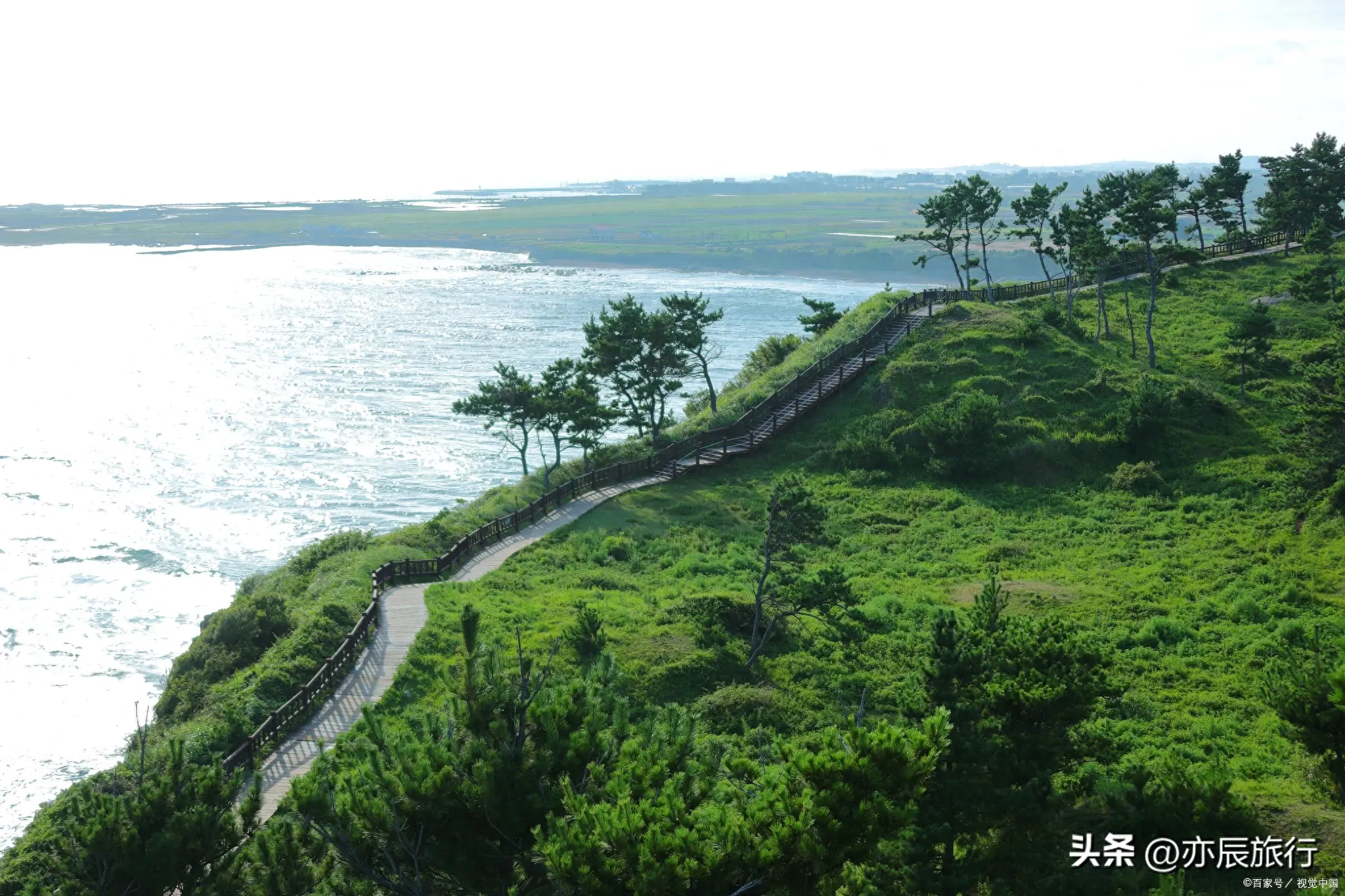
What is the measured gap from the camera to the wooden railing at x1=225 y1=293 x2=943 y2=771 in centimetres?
2497

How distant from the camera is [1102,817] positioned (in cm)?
1759

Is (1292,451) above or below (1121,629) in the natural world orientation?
above

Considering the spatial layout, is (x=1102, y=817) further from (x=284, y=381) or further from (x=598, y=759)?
(x=284, y=381)

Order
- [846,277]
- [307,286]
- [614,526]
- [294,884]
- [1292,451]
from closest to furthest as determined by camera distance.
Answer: [294,884], [1292,451], [614,526], [307,286], [846,277]

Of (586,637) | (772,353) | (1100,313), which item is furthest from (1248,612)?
(772,353)

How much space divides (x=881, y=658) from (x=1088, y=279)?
40367 millimetres

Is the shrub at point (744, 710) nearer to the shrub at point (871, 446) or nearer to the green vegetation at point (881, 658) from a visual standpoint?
the green vegetation at point (881, 658)

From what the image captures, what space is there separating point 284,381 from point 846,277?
93.5 meters

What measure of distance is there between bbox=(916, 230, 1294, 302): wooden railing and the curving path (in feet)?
96.1

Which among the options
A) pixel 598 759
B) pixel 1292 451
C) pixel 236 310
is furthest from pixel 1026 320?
pixel 236 310

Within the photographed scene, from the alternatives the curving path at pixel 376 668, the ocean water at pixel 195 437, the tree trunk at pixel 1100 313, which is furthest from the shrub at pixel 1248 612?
the ocean water at pixel 195 437

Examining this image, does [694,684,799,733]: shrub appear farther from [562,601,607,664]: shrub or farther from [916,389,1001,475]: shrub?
[916,389,1001,475]: shrub

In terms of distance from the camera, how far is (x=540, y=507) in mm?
41594

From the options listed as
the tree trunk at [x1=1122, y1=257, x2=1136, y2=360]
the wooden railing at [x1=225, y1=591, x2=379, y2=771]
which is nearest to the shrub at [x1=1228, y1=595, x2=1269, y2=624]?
the wooden railing at [x1=225, y1=591, x2=379, y2=771]
